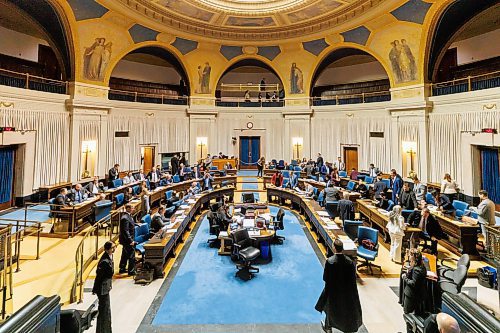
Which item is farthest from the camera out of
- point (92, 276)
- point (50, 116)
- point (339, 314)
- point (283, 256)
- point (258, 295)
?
point (50, 116)

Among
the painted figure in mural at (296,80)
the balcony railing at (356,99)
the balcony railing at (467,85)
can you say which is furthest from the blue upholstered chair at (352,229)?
the painted figure in mural at (296,80)

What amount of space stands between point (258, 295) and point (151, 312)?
199cm

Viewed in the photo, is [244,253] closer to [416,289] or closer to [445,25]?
[416,289]

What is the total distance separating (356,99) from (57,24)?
16.8 m

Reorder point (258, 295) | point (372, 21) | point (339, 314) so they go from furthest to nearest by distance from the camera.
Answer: point (372, 21), point (258, 295), point (339, 314)

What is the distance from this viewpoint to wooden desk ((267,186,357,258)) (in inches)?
267

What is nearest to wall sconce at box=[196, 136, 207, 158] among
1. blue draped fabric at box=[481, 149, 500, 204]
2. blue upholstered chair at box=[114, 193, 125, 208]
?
blue upholstered chair at box=[114, 193, 125, 208]

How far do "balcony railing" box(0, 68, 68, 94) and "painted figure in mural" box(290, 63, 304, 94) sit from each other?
1368cm

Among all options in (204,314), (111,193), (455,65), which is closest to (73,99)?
(111,193)

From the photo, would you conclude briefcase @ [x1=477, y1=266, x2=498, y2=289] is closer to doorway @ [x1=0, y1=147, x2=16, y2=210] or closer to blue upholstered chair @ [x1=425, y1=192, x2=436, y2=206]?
blue upholstered chair @ [x1=425, y1=192, x2=436, y2=206]

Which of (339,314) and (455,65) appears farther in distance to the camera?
(455,65)

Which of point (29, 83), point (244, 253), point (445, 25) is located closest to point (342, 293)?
point (244, 253)

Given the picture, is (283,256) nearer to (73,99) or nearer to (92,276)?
(92,276)

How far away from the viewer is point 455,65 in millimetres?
15992
